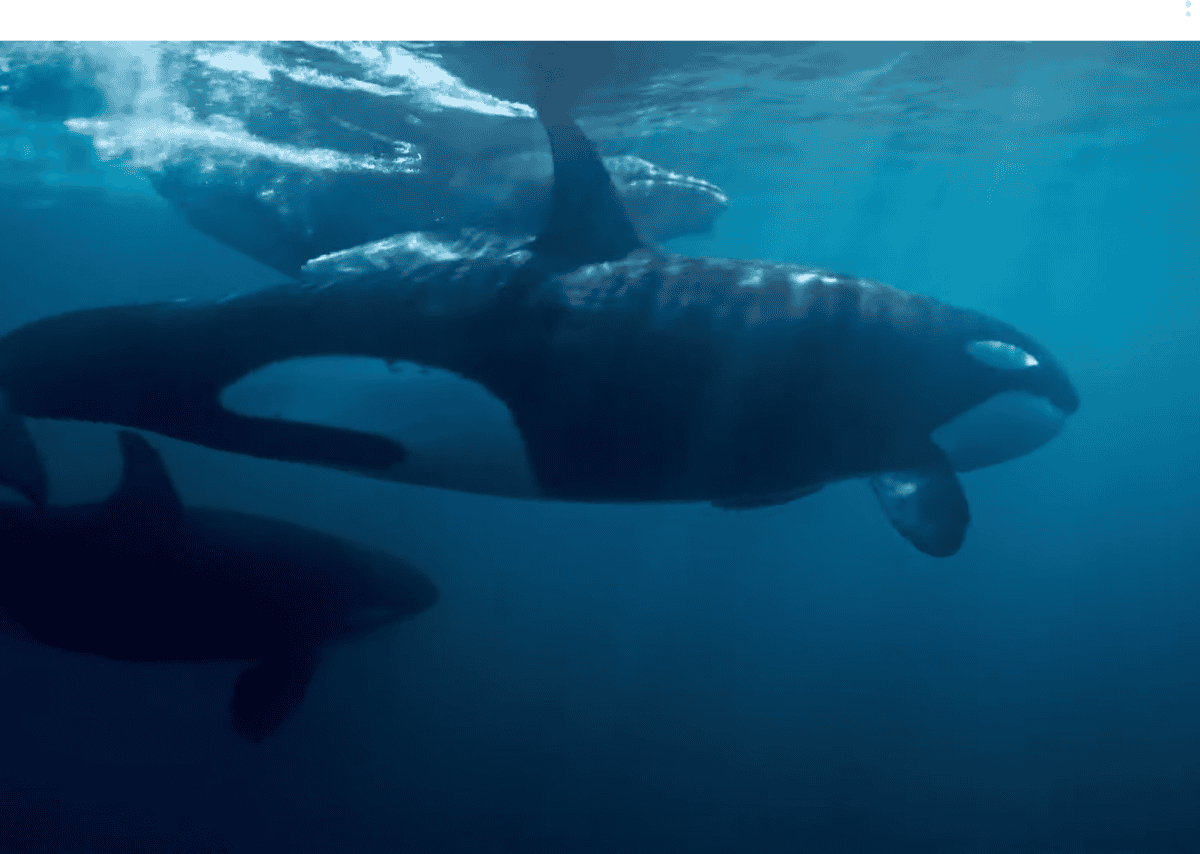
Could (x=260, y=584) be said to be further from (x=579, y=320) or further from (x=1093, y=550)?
(x=1093, y=550)

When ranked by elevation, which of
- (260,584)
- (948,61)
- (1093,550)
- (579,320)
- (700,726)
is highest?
(948,61)

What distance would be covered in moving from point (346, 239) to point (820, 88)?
27.9 feet

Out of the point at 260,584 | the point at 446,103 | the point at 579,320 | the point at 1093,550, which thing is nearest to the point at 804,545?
the point at 1093,550

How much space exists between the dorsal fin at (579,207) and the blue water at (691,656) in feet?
6.67

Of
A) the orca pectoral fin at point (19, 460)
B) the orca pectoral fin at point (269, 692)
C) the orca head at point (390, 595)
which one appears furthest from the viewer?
the orca head at point (390, 595)

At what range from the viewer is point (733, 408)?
13.8ft

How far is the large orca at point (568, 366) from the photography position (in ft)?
13.4

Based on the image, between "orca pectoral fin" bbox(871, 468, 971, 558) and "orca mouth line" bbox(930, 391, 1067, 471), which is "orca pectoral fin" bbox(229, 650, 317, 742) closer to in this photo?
"orca pectoral fin" bbox(871, 468, 971, 558)

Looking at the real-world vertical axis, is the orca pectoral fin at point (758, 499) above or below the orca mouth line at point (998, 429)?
below

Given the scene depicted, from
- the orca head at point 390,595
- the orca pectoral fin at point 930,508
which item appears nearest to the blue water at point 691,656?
the orca head at point 390,595

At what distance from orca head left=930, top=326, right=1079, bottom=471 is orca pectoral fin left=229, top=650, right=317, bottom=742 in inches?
216

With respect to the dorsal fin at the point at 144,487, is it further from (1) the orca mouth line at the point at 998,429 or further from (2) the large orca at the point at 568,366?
(1) the orca mouth line at the point at 998,429

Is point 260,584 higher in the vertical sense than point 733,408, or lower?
lower

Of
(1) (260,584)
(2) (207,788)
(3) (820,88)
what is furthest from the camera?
(3) (820,88)
